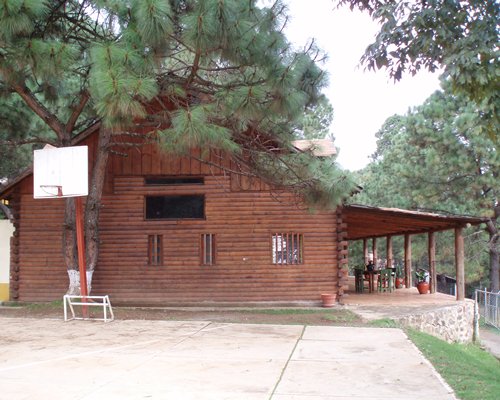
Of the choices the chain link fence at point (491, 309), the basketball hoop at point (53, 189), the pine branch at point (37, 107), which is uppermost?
the pine branch at point (37, 107)

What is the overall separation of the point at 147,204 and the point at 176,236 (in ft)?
3.70

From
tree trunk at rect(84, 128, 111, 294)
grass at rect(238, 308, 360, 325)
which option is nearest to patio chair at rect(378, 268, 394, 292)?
grass at rect(238, 308, 360, 325)

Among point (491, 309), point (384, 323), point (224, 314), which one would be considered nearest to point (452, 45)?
point (384, 323)

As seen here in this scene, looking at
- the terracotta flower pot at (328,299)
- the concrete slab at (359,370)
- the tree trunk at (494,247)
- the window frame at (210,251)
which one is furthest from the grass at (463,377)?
the tree trunk at (494,247)

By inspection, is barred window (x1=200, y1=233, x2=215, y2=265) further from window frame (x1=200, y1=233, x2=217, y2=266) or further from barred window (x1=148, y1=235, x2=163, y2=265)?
barred window (x1=148, y1=235, x2=163, y2=265)

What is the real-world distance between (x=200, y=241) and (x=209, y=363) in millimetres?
7432

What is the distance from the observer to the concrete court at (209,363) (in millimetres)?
6176

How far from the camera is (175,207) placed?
1514 cm

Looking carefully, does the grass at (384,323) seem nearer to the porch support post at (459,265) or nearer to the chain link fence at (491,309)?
the porch support post at (459,265)

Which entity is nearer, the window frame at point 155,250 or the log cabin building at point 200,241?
the log cabin building at point 200,241

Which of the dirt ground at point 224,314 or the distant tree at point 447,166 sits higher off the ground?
the distant tree at point 447,166

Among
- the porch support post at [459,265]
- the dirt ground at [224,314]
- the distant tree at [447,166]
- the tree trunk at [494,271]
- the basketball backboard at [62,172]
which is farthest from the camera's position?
the tree trunk at [494,271]

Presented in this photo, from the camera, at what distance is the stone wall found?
528 inches

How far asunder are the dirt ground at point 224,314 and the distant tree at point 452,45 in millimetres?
6569
